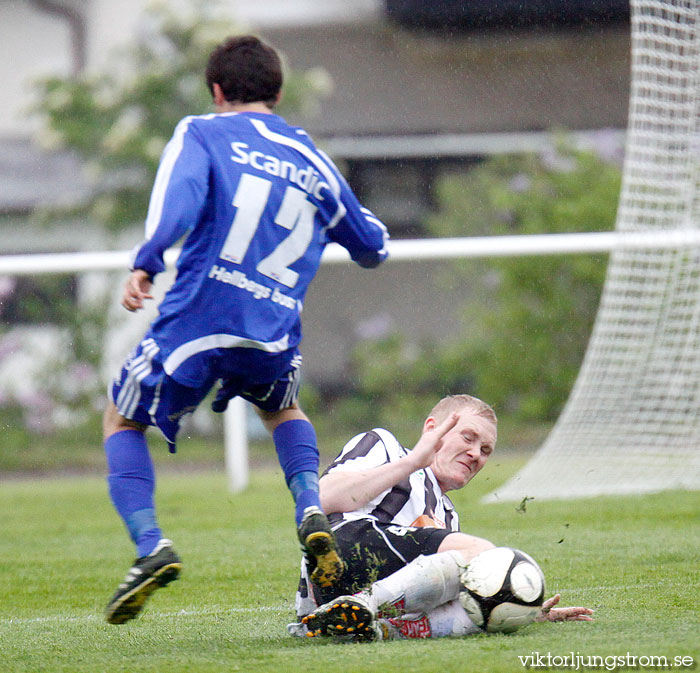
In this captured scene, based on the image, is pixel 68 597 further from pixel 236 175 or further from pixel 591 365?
pixel 591 365

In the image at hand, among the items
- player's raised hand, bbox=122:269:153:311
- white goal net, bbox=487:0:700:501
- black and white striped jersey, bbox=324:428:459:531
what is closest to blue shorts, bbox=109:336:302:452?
player's raised hand, bbox=122:269:153:311

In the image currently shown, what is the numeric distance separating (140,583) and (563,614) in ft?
4.22

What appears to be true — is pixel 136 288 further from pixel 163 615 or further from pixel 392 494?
pixel 163 615

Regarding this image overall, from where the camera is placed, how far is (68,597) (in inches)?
175

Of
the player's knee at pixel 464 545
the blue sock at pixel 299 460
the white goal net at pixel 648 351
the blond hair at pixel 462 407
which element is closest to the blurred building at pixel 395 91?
the white goal net at pixel 648 351

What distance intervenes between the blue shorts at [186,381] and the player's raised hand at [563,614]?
3.33 ft

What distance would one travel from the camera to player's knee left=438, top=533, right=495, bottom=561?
10.3 ft

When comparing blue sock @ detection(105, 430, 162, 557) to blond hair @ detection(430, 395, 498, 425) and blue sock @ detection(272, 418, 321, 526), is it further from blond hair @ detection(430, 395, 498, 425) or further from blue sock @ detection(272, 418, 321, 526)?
blond hair @ detection(430, 395, 498, 425)

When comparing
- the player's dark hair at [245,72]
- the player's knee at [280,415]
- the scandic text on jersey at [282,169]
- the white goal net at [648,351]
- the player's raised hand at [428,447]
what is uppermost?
the player's dark hair at [245,72]

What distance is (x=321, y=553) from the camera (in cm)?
302

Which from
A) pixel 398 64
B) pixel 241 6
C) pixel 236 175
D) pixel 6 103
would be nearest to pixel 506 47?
pixel 398 64

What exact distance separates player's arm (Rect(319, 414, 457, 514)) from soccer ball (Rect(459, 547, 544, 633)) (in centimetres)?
31

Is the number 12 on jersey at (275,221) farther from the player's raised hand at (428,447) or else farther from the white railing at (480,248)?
the white railing at (480,248)

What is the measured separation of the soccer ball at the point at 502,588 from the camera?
3.03 meters
